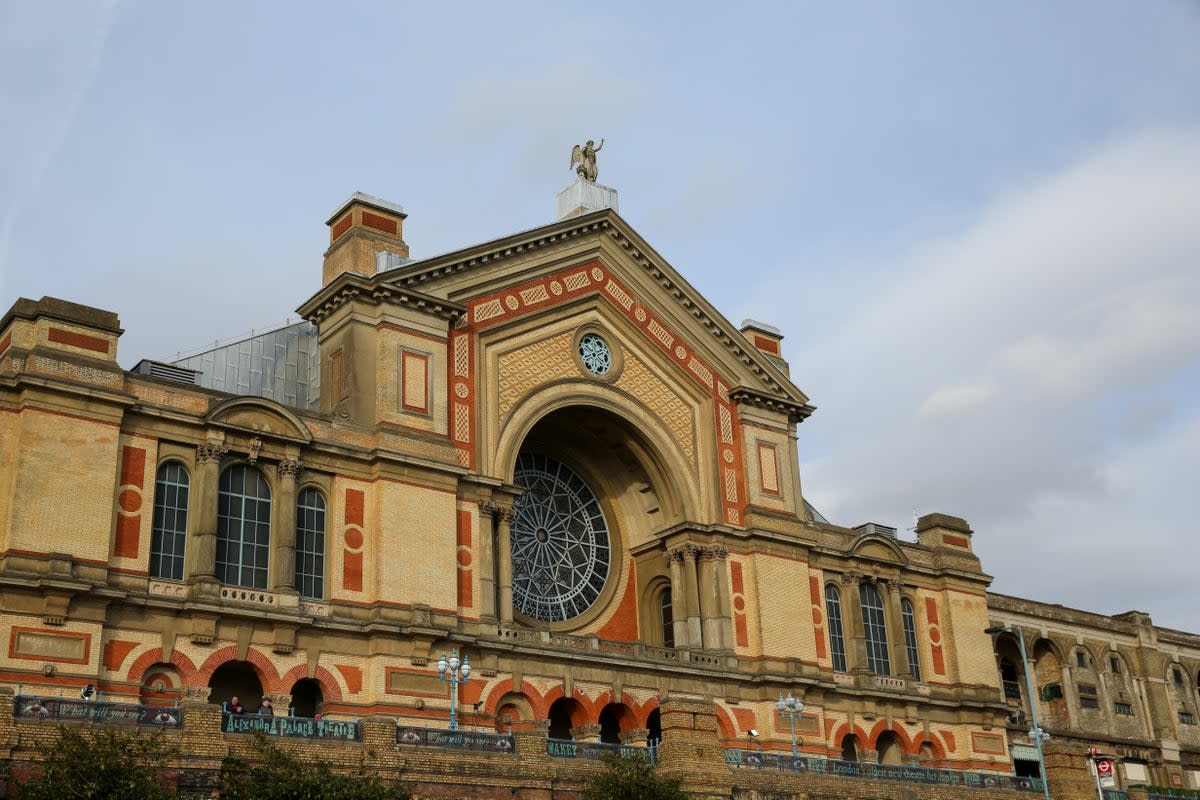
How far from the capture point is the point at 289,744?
104 feet

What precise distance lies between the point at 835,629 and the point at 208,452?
2708 centimetres

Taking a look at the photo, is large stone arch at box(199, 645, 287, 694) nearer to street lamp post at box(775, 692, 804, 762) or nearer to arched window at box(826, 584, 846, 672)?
street lamp post at box(775, 692, 804, 762)

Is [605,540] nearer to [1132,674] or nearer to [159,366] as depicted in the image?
[159,366]

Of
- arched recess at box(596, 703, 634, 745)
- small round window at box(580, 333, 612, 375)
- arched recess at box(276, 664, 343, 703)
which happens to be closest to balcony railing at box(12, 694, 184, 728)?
arched recess at box(276, 664, 343, 703)

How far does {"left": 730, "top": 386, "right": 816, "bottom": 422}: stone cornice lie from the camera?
56375 millimetres

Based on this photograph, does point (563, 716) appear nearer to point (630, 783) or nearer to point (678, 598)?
point (678, 598)

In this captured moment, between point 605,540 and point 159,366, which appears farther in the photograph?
point 605,540

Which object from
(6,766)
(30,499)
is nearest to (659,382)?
(30,499)

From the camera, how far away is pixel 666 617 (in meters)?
54.7

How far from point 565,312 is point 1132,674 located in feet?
133

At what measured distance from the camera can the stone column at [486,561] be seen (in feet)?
149

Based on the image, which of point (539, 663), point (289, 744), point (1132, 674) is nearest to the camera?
point (289, 744)

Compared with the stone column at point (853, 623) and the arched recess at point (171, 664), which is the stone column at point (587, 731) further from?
the stone column at point (853, 623)

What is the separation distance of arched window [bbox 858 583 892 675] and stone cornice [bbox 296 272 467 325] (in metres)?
21.9
